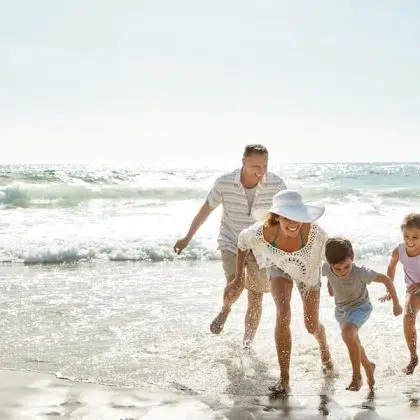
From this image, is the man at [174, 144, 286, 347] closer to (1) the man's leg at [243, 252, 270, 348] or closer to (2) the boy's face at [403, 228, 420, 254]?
(1) the man's leg at [243, 252, 270, 348]

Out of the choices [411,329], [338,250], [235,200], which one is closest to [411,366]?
[411,329]

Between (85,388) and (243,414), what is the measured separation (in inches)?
47.9

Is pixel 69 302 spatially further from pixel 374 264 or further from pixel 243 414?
pixel 374 264

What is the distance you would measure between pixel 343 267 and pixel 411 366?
3.64ft

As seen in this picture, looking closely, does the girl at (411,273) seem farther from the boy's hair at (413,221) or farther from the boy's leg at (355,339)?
the boy's leg at (355,339)

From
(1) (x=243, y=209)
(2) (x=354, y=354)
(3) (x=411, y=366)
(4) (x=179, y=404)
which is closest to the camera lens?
(4) (x=179, y=404)

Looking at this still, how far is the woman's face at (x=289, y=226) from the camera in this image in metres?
4.60

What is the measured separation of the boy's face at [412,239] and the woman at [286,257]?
81cm

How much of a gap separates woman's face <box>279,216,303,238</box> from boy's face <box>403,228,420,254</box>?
40.0 inches

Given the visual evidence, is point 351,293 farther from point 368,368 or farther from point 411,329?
point 411,329

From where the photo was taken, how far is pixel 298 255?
477cm

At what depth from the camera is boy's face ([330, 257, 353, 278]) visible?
4.61 metres

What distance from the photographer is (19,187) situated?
27.8m

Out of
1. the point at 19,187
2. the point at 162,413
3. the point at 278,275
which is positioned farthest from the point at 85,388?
the point at 19,187
